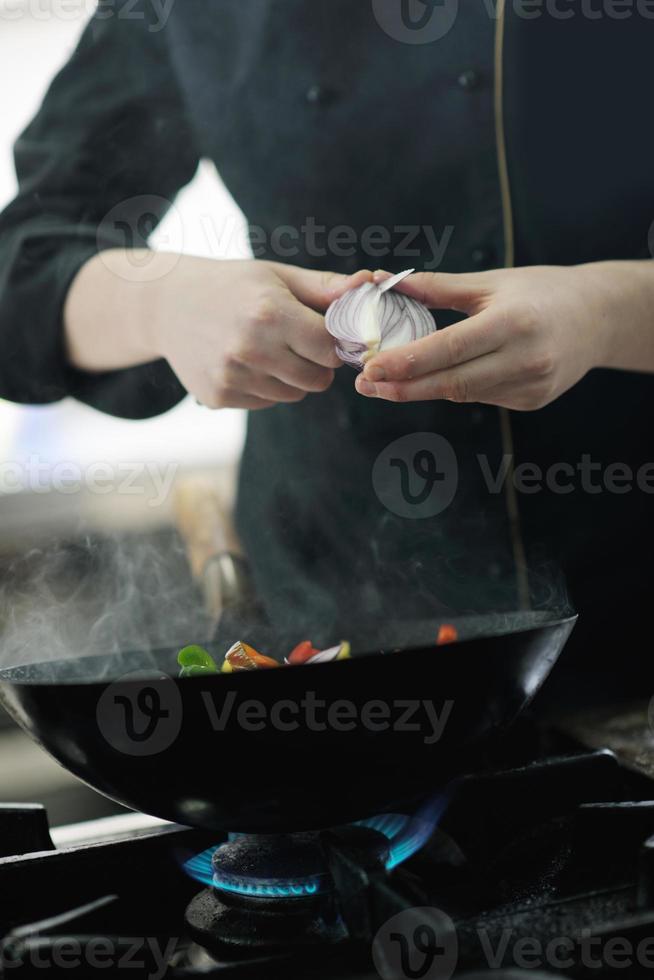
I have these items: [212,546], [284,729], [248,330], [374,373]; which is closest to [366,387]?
[374,373]

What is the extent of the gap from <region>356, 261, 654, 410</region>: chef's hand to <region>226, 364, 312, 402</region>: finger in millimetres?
128

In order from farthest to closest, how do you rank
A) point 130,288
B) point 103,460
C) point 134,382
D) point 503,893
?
point 103,460 → point 134,382 → point 130,288 → point 503,893

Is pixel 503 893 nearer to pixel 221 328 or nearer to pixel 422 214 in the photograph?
pixel 221 328

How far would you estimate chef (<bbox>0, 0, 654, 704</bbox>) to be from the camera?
39.3 inches

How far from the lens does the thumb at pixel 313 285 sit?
0.72m

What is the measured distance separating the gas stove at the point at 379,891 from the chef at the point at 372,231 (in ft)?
0.93

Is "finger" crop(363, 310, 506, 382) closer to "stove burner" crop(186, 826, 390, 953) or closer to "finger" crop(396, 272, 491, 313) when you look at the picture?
"finger" crop(396, 272, 491, 313)

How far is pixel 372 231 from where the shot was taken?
1115 mm

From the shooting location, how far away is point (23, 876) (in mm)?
596

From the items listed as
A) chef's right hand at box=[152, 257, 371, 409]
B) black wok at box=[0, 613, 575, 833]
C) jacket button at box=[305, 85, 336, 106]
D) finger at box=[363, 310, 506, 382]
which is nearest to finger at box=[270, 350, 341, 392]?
chef's right hand at box=[152, 257, 371, 409]

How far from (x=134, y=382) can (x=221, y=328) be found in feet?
1.04

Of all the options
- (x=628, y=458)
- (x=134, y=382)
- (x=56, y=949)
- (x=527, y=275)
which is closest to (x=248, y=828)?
(x=56, y=949)

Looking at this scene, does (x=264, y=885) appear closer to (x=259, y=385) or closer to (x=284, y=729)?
(x=284, y=729)

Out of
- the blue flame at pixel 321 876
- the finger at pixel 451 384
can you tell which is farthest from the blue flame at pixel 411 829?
the finger at pixel 451 384
